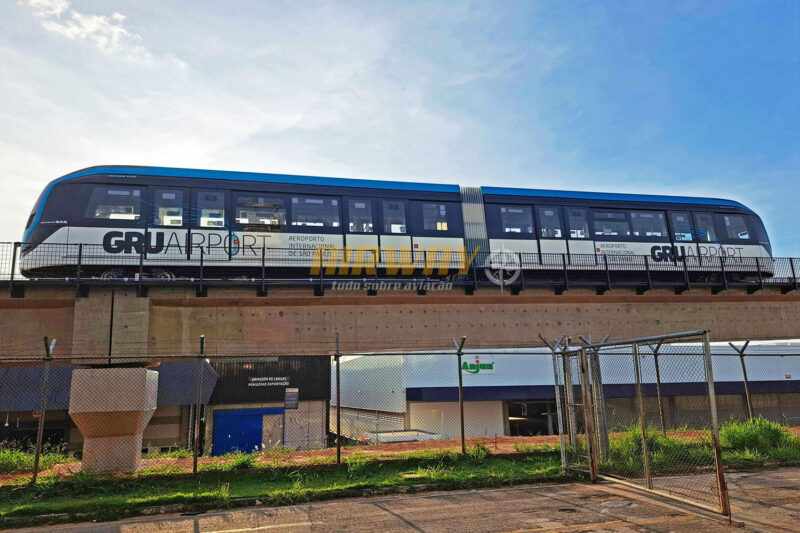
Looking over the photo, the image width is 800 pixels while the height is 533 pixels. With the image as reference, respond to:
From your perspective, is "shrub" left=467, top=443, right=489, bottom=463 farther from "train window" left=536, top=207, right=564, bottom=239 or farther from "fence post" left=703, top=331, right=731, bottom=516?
"train window" left=536, top=207, right=564, bottom=239

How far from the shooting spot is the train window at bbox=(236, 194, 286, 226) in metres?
18.7

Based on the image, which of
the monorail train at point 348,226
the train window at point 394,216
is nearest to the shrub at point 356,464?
the monorail train at point 348,226

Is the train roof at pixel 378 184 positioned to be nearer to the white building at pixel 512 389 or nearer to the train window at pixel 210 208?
the train window at pixel 210 208

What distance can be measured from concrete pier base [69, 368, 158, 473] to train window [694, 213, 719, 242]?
22.3 m

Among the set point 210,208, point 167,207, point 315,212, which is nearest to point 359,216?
point 315,212

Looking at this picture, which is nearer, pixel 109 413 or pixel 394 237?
pixel 109 413

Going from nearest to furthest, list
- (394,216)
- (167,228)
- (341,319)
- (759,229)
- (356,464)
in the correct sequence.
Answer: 1. (356,464)
2. (341,319)
3. (167,228)
4. (394,216)
5. (759,229)

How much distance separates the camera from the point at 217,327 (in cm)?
1638

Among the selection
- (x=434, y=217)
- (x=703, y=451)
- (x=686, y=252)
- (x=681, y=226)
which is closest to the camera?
(x=703, y=451)

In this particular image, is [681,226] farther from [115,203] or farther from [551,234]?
[115,203]

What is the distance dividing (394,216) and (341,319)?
5.04 meters

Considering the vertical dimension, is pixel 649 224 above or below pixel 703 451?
above

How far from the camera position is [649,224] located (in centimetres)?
2314

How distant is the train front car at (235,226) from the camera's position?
671 inches
